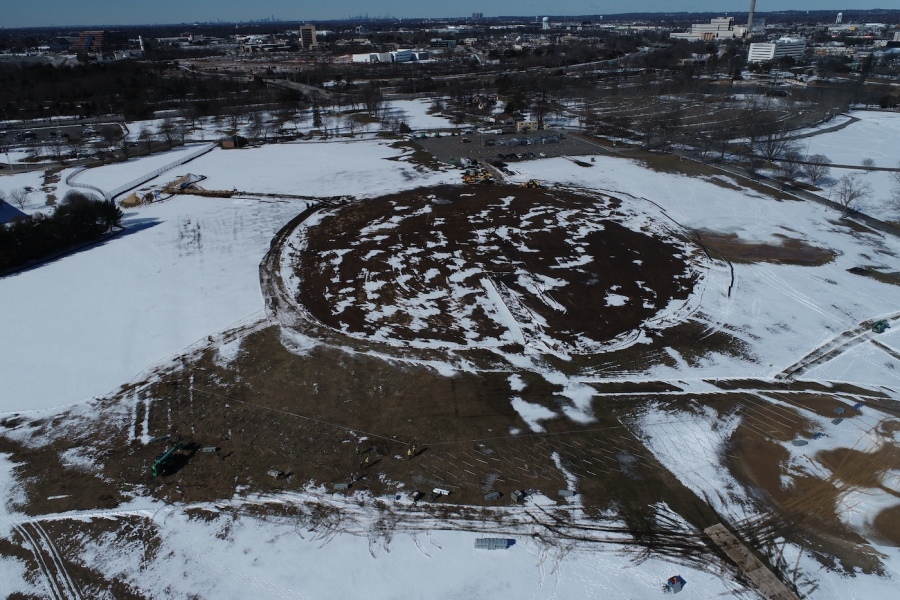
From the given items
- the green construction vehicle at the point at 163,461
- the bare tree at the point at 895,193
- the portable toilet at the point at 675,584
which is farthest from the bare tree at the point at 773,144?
the green construction vehicle at the point at 163,461

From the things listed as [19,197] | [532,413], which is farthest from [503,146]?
[19,197]

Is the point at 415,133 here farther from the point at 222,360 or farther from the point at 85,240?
the point at 222,360

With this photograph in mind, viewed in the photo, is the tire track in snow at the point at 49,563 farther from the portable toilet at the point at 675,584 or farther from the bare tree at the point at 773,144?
the bare tree at the point at 773,144

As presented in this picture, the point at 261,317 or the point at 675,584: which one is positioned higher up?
the point at 261,317

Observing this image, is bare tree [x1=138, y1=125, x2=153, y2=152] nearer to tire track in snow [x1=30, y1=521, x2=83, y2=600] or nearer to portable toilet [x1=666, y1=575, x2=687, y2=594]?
tire track in snow [x1=30, y1=521, x2=83, y2=600]

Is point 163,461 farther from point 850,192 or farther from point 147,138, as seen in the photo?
point 147,138

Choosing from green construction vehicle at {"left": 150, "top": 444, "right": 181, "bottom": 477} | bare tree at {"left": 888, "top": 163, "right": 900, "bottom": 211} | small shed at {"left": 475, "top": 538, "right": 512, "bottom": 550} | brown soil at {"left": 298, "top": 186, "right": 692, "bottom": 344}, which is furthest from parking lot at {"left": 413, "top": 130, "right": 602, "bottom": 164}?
small shed at {"left": 475, "top": 538, "right": 512, "bottom": 550}
